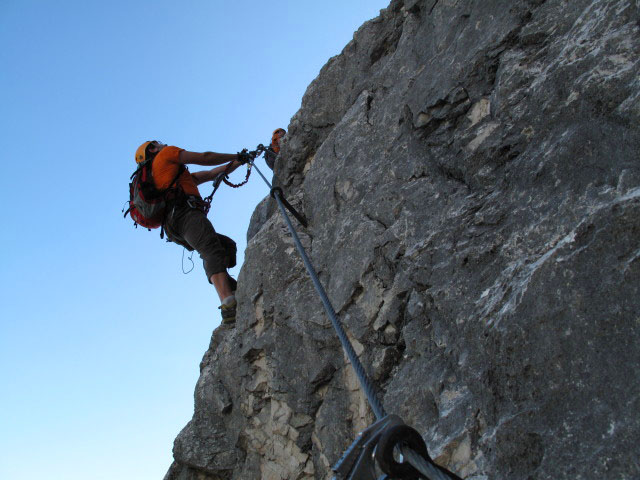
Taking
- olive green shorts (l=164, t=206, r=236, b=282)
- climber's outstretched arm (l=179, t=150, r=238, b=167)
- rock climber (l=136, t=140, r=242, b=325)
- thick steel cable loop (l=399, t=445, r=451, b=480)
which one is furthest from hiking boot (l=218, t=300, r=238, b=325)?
thick steel cable loop (l=399, t=445, r=451, b=480)

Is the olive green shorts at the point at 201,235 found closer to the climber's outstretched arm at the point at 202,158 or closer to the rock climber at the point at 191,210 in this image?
the rock climber at the point at 191,210

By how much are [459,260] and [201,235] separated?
405 centimetres

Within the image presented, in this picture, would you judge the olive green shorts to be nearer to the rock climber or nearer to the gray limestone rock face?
the rock climber

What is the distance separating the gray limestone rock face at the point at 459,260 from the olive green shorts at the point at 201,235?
0.87 m

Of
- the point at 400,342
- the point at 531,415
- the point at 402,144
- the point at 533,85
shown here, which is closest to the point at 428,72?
the point at 402,144

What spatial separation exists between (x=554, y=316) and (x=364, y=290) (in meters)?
1.95

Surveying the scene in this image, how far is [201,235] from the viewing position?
693 centimetres

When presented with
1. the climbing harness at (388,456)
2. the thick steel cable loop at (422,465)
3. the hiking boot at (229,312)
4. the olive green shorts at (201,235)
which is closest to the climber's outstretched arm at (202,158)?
the olive green shorts at (201,235)

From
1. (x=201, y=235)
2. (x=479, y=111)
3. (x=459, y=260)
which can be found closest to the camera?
(x=459, y=260)

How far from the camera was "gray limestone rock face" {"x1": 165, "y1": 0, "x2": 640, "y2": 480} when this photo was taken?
2.49 metres

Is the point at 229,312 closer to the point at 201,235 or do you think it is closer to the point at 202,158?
the point at 201,235

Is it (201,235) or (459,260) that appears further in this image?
(201,235)

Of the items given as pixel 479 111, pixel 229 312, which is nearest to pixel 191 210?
pixel 229 312

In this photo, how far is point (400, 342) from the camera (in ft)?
13.2
